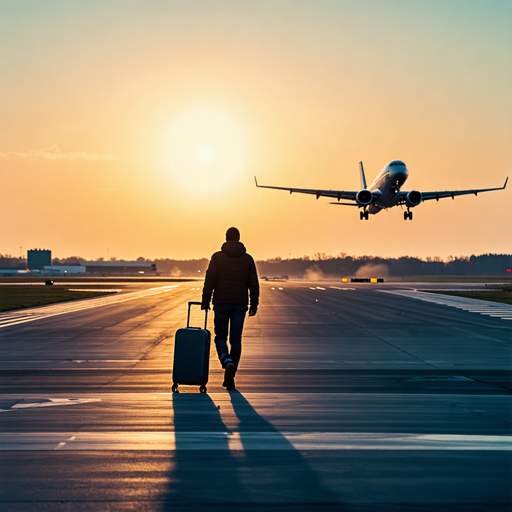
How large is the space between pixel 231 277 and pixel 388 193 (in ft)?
124

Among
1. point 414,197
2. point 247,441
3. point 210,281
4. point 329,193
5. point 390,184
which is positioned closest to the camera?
point 247,441

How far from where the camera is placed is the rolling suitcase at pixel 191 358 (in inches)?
303

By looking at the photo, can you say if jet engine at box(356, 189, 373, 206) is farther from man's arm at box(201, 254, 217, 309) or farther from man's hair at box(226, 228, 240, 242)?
man's arm at box(201, 254, 217, 309)

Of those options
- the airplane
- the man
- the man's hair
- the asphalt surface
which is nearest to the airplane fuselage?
the airplane

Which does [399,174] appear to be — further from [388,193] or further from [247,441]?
[247,441]

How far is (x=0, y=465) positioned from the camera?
4.52m

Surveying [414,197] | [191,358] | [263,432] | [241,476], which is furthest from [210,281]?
[414,197]

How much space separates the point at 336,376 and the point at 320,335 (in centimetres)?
663

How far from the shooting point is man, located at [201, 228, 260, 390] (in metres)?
8.16

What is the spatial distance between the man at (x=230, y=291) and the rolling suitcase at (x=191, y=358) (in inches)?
16.7

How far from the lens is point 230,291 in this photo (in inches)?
322

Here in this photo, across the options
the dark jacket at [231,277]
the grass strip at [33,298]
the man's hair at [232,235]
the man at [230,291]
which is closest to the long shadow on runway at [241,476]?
the man at [230,291]

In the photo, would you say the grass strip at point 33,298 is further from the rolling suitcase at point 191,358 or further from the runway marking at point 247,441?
the runway marking at point 247,441

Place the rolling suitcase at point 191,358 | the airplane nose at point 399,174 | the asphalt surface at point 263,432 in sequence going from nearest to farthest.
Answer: the asphalt surface at point 263,432, the rolling suitcase at point 191,358, the airplane nose at point 399,174
